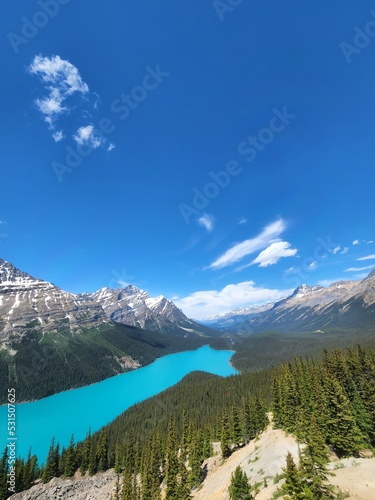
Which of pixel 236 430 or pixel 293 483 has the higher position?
pixel 293 483

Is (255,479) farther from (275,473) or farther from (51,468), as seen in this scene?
(51,468)

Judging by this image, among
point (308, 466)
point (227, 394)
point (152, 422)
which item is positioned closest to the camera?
point (308, 466)

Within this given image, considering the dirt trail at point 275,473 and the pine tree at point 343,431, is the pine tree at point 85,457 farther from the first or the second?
the pine tree at point 343,431

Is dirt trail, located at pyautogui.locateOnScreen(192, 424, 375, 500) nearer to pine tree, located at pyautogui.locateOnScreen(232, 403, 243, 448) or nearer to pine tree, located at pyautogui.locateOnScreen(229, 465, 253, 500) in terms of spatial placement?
pine tree, located at pyautogui.locateOnScreen(229, 465, 253, 500)

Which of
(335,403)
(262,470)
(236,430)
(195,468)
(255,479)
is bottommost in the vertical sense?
(195,468)

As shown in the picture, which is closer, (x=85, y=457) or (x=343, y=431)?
(x=343, y=431)

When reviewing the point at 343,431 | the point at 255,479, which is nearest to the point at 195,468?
the point at 255,479

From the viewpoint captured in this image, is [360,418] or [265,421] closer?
[360,418]

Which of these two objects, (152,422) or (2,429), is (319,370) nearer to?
(152,422)

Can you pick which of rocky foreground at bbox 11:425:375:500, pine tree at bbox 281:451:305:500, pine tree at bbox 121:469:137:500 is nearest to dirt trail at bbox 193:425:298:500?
rocky foreground at bbox 11:425:375:500

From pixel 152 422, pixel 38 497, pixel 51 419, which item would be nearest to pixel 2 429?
pixel 51 419

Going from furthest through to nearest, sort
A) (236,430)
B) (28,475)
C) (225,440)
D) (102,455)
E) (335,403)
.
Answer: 1. (102,455)
2. (236,430)
3. (28,475)
4. (225,440)
5. (335,403)
